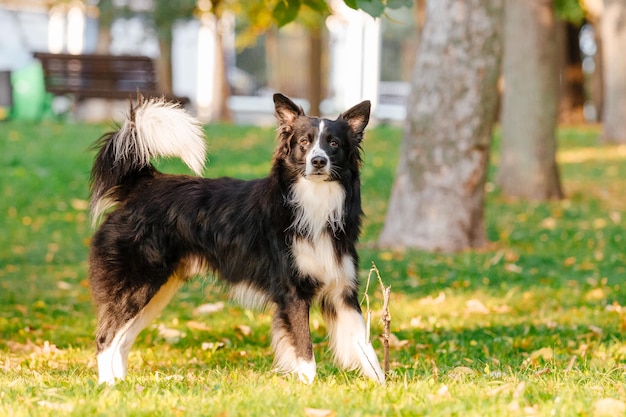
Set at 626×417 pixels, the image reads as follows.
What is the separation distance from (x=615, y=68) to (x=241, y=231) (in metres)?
17.7

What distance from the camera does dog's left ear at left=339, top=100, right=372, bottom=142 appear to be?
5414mm

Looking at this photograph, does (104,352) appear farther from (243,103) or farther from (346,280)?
(243,103)

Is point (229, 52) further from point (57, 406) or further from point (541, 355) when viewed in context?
point (57, 406)

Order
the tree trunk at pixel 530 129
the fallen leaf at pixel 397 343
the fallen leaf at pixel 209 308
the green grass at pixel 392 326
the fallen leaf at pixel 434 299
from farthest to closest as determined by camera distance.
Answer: the tree trunk at pixel 530 129, the fallen leaf at pixel 434 299, the fallen leaf at pixel 209 308, the fallen leaf at pixel 397 343, the green grass at pixel 392 326

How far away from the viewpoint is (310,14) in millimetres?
23328

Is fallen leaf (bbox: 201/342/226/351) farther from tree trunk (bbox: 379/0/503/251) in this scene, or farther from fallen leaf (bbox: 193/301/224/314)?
tree trunk (bbox: 379/0/503/251)

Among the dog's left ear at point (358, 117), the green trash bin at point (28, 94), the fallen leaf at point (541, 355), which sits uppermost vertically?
the dog's left ear at point (358, 117)

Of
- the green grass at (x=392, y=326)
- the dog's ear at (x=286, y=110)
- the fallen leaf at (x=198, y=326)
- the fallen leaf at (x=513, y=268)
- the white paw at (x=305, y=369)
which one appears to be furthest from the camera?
the fallen leaf at (x=513, y=268)

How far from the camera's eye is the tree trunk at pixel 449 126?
33.0 feet

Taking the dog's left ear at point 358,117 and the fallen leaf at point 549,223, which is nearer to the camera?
the dog's left ear at point 358,117

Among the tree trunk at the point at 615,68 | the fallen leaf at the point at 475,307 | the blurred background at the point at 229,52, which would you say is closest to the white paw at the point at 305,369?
the fallen leaf at the point at 475,307

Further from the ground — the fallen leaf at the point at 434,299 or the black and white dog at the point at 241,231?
the black and white dog at the point at 241,231

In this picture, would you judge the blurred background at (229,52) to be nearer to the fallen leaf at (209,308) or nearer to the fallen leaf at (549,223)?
the fallen leaf at (549,223)

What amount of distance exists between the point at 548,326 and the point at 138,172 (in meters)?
3.42
